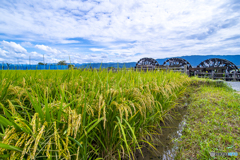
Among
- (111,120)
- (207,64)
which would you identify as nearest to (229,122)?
(111,120)

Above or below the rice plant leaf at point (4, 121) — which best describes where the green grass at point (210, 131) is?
below

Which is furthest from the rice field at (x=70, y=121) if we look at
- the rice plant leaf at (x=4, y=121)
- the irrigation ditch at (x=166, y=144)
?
the irrigation ditch at (x=166, y=144)

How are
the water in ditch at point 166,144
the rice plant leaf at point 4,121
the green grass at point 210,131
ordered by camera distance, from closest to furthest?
the rice plant leaf at point 4,121
the water in ditch at point 166,144
the green grass at point 210,131

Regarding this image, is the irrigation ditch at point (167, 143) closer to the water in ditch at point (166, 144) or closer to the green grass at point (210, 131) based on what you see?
the water in ditch at point (166, 144)

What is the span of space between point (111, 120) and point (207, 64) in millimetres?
22683

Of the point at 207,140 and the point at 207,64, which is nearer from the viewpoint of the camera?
the point at 207,140

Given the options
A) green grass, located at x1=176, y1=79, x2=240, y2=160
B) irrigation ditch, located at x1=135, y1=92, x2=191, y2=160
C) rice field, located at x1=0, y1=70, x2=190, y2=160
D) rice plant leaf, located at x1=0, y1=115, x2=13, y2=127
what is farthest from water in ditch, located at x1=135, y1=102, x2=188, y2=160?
rice plant leaf, located at x1=0, y1=115, x2=13, y2=127

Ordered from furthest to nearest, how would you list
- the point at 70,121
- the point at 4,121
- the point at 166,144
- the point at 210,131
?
the point at 210,131
the point at 166,144
the point at 70,121
the point at 4,121

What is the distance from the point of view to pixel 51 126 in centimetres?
111

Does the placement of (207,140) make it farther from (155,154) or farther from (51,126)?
(51,126)

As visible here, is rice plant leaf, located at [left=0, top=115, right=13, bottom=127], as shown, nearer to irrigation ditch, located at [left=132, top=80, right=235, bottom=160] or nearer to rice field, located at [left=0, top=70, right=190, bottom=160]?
rice field, located at [left=0, top=70, right=190, bottom=160]

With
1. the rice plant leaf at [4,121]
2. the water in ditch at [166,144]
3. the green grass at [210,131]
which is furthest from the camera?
the green grass at [210,131]

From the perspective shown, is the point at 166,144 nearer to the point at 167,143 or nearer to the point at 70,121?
the point at 167,143

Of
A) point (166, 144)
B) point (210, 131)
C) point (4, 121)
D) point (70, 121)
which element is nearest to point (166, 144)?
point (166, 144)
